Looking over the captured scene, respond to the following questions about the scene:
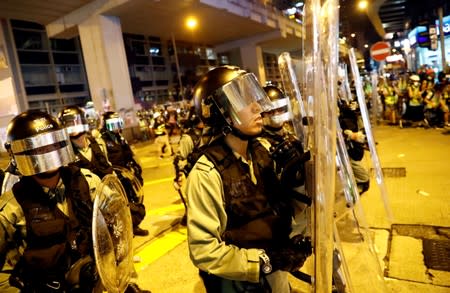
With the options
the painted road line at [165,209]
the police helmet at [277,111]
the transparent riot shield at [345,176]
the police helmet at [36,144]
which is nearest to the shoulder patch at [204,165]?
the transparent riot shield at [345,176]

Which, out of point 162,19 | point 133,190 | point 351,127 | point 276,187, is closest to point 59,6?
point 162,19

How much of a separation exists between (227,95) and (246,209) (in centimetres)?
65

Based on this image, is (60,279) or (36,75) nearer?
(60,279)

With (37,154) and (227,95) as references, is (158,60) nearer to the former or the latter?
(37,154)

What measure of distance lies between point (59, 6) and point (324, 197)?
645 inches

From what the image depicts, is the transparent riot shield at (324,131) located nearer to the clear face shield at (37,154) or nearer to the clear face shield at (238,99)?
the clear face shield at (238,99)

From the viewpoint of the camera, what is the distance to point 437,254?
357 cm

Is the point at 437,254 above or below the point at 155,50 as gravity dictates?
below

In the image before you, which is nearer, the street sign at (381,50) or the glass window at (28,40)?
the street sign at (381,50)

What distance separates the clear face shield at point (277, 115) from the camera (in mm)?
3858

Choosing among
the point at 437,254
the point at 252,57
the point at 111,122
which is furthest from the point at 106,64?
the point at 437,254

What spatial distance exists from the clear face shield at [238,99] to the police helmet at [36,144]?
3.77 ft

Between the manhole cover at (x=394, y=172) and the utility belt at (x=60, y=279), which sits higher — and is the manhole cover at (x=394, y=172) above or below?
below

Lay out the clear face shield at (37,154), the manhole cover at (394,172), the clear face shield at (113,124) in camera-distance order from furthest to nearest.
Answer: the manhole cover at (394,172), the clear face shield at (113,124), the clear face shield at (37,154)
